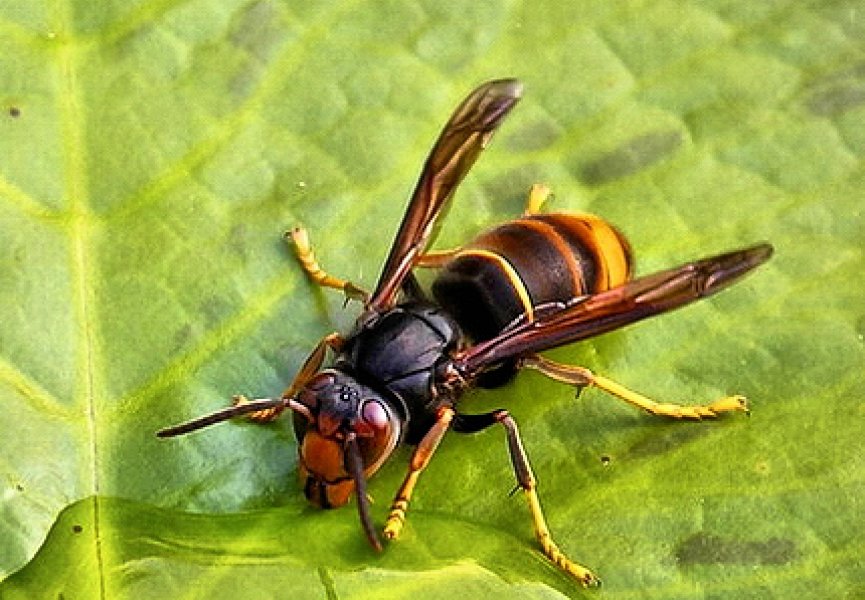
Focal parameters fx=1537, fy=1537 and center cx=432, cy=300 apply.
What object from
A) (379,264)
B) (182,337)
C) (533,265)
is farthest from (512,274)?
(182,337)

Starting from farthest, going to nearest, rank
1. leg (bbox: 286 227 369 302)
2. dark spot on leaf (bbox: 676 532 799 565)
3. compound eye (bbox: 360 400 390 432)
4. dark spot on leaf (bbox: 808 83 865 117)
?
dark spot on leaf (bbox: 808 83 865 117) → leg (bbox: 286 227 369 302) → compound eye (bbox: 360 400 390 432) → dark spot on leaf (bbox: 676 532 799 565)

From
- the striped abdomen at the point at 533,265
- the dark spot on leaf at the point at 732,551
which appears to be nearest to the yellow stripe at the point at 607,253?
the striped abdomen at the point at 533,265

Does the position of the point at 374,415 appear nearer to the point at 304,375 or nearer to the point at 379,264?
the point at 304,375

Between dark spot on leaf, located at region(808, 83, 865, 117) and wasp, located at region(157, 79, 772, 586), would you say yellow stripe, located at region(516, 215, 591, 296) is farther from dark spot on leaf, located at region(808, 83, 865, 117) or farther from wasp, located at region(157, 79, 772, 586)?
dark spot on leaf, located at region(808, 83, 865, 117)

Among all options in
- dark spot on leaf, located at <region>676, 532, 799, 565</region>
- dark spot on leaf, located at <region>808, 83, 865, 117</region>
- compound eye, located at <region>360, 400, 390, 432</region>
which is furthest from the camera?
dark spot on leaf, located at <region>808, 83, 865, 117</region>

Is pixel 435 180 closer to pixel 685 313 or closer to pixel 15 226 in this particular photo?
pixel 685 313

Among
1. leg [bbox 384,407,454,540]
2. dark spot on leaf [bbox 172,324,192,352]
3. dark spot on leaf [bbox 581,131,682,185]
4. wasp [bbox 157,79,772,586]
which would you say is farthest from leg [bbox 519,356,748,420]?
dark spot on leaf [bbox 172,324,192,352]

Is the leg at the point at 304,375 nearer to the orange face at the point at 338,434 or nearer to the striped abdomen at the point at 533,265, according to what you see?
the orange face at the point at 338,434

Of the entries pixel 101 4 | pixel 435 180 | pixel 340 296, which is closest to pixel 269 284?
pixel 340 296
